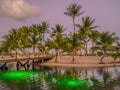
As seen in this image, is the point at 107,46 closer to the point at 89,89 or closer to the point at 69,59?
the point at 69,59

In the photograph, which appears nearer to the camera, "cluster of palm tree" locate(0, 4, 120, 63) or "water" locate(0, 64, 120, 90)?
"water" locate(0, 64, 120, 90)

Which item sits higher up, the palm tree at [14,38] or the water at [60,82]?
the palm tree at [14,38]

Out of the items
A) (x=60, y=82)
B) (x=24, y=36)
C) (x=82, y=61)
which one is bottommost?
(x=60, y=82)

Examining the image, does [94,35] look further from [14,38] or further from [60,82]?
[60,82]

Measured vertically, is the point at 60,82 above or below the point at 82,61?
below

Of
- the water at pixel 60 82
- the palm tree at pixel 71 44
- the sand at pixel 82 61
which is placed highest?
the palm tree at pixel 71 44

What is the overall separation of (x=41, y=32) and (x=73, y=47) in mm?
22292

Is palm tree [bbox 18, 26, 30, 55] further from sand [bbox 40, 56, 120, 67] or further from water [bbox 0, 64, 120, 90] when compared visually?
water [bbox 0, 64, 120, 90]

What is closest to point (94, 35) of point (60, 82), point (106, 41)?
point (106, 41)

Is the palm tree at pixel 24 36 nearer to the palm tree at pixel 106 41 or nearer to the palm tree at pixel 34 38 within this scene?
the palm tree at pixel 34 38

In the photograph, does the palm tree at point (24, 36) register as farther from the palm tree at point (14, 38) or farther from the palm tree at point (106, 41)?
the palm tree at point (106, 41)

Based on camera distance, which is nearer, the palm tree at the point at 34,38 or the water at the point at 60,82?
the water at the point at 60,82

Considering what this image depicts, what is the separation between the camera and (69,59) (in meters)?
88.6

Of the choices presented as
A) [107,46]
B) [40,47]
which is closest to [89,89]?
[107,46]
